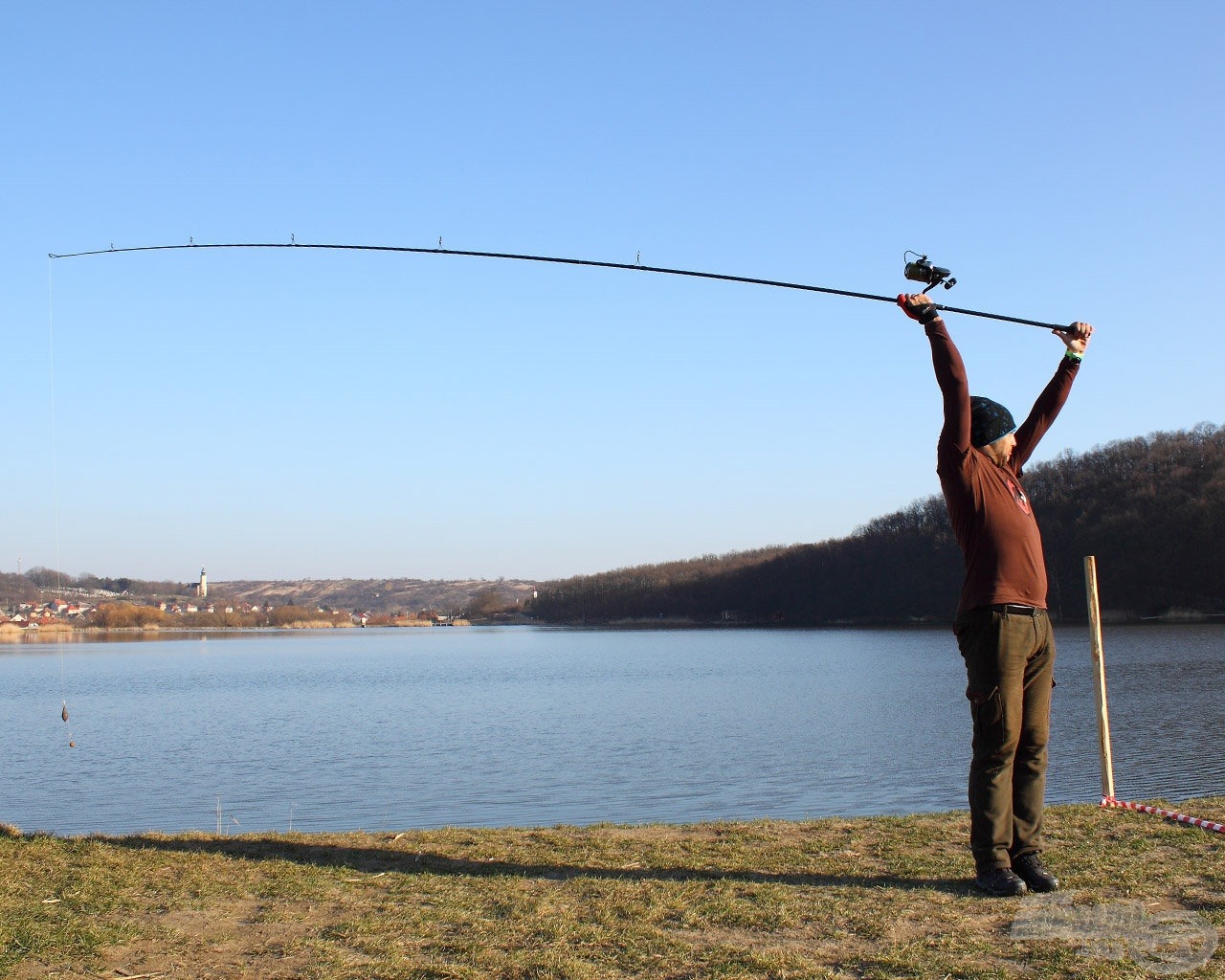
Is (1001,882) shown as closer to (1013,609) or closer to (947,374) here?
(1013,609)

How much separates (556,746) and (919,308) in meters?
17.9

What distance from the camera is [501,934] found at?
14.0 feet

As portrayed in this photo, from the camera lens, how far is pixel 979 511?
506cm

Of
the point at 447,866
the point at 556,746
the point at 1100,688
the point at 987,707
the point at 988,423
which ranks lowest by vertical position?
the point at 556,746

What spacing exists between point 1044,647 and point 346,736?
70.5 ft

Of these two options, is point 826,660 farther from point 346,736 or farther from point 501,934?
point 501,934

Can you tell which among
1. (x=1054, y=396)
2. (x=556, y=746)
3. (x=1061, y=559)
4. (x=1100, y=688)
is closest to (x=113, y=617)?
(x=1061, y=559)

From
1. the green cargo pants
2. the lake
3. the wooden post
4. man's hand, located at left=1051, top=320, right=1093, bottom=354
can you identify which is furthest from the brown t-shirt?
the lake

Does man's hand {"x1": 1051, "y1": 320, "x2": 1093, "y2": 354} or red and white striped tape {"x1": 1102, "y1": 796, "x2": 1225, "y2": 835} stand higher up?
man's hand {"x1": 1051, "y1": 320, "x2": 1093, "y2": 354}

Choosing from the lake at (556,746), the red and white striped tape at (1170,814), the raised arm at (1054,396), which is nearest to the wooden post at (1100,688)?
the red and white striped tape at (1170,814)

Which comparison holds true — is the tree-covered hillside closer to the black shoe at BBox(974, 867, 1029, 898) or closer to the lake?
the lake

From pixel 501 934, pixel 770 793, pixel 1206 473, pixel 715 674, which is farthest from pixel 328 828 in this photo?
pixel 1206 473

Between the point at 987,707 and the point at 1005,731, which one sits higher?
the point at 987,707

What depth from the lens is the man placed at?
4.86 meters
